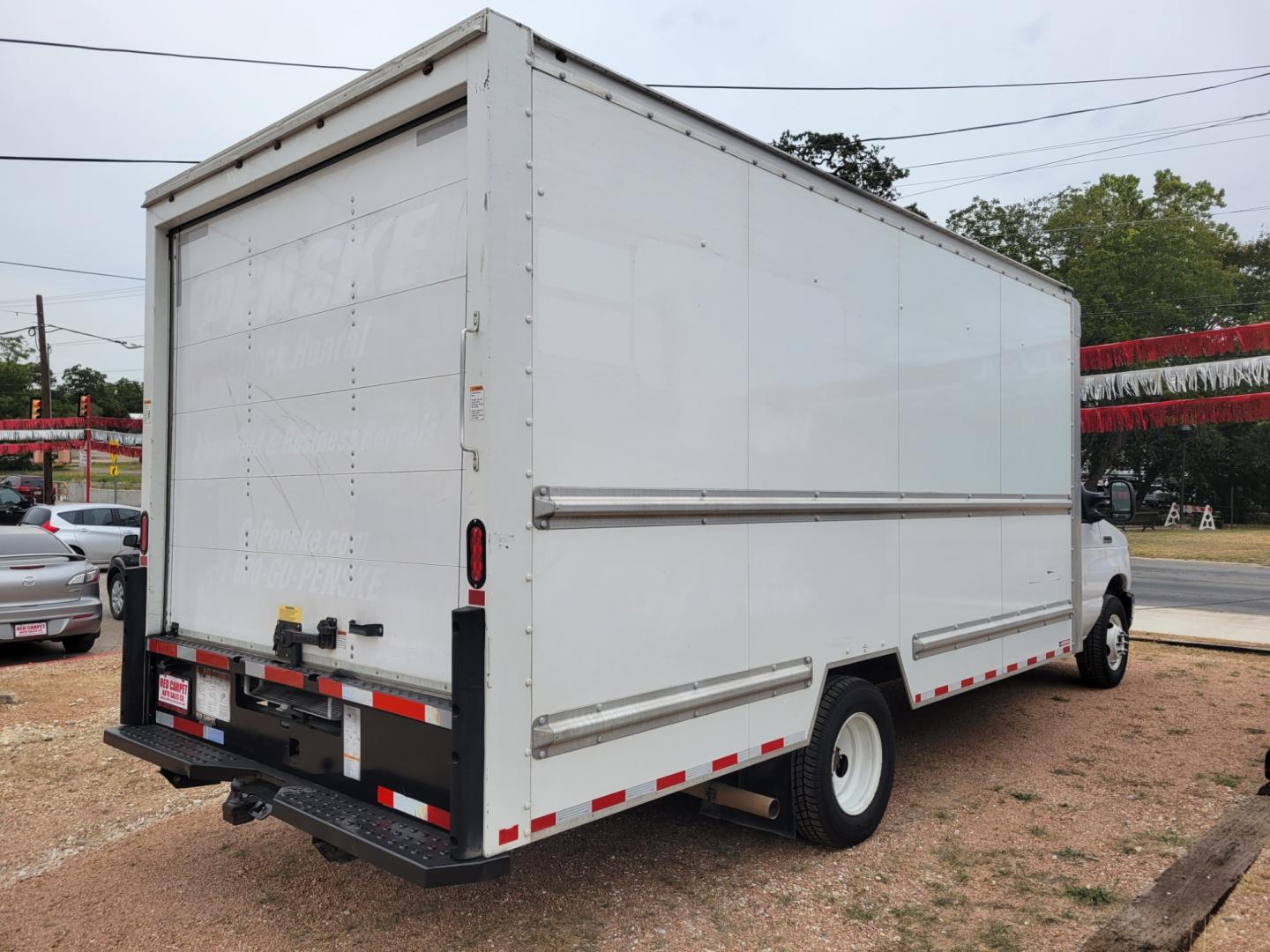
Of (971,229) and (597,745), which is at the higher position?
(971,229)

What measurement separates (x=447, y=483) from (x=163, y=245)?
2520 mm

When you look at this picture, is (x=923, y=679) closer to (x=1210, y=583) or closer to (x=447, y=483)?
(x=447, y=483)

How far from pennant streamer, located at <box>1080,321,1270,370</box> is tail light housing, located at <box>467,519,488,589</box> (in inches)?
555

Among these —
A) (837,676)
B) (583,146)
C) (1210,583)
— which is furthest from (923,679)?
(1210,583)

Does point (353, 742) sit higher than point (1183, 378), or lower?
lower

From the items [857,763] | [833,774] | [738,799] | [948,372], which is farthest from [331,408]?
[948,372]

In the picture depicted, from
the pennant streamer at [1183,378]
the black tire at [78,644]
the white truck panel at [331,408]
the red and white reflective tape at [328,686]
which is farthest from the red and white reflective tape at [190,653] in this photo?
the pennant streamer at [1183,378]

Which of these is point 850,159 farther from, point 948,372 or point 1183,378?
point 948,372

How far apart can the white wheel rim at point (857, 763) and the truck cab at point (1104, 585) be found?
3.20m

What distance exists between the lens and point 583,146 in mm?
3209

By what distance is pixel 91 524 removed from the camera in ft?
55.5

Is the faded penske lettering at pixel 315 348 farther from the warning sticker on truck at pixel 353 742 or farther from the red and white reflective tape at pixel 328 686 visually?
the warning sticker on truck at pixel 353 742

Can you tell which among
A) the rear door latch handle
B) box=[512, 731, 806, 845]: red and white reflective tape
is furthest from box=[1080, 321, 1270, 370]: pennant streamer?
the rear door latch handle

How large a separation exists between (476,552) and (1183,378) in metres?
20.3
